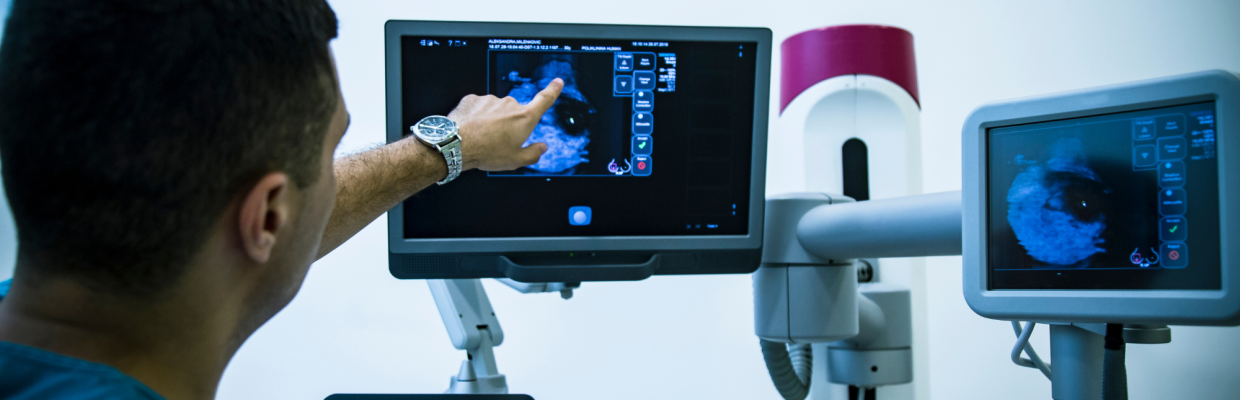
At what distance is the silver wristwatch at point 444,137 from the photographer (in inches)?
38.5

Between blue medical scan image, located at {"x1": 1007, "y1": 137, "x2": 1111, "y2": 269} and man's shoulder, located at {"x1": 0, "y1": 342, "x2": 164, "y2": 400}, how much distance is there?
2.68 feet

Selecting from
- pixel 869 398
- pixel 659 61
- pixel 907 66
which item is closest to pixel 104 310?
pixel 659 61

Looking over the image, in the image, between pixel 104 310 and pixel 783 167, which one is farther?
pixel 783 167

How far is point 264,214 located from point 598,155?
0.59m

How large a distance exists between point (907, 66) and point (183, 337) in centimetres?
111

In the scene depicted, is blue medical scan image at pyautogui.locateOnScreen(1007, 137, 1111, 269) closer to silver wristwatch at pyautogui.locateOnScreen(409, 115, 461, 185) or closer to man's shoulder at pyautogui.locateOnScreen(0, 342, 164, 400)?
silver wristwatch at pyautogui.locateOnScreen(409, 115, 461, 185)

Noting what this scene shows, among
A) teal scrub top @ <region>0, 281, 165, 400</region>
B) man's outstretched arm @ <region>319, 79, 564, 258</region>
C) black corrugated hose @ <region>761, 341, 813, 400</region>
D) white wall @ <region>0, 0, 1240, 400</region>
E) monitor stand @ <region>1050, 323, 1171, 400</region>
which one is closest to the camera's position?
teal scrub top @ <region>0, 281, 165, 400</region>

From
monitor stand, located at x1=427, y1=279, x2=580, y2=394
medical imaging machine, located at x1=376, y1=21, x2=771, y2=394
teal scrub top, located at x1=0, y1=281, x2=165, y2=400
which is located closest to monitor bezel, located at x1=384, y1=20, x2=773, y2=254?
medical imaging machine, located at x1=376, y1=21, x2=771, y2=394

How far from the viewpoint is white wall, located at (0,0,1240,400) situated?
1.65 m

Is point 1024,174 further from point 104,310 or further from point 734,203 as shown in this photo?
point 104,310

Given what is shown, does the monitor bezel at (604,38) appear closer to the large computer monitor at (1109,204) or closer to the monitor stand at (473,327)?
the monitor stand at (473,327)

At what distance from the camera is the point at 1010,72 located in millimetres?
1654

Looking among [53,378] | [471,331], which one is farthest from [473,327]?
[53,378]

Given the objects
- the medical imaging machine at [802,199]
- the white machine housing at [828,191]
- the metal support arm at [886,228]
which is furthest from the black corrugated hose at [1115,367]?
the white machine housing at [828,191]
